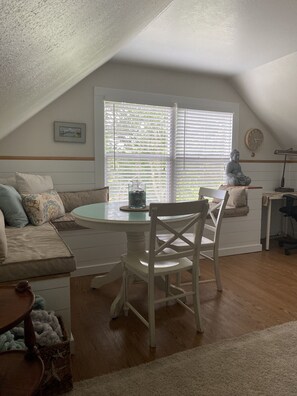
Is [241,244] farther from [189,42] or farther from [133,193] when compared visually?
[189,42]

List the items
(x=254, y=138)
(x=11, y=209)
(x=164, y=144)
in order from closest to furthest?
(x=11, y=209) < (x=164, y=144) < (x=254, y=138)

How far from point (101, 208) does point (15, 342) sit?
1159mm

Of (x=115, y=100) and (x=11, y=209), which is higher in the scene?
(x=115, y=100)

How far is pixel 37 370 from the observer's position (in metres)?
1.11

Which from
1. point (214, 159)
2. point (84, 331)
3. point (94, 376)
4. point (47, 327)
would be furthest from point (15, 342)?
point (214, 159)

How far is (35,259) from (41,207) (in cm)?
102

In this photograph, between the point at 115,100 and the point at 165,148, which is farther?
the point at 165,148

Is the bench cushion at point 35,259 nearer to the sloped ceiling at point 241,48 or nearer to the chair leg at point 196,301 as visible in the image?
the chair leg at point 196,301

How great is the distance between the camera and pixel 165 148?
3.82m

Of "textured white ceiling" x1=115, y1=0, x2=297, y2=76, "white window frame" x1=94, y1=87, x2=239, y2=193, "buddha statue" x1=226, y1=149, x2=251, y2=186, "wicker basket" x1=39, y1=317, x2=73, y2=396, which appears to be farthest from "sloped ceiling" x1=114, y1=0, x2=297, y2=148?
"wicker basket" x1=39, y1=317, x2=73, y2=396

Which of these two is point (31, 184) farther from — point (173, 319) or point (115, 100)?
point (173, 319)

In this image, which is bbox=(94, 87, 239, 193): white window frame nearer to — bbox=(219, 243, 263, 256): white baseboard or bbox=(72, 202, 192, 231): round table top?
bbox=(72, 202, 192, 231): round table top

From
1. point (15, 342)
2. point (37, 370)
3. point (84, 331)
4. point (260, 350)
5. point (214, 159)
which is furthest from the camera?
point (214, 159)

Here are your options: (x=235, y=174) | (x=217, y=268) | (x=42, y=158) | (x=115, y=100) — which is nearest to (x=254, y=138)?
(x=235, y=174)
